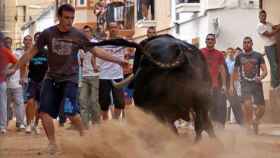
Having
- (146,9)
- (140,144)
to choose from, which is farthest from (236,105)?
(146,9)

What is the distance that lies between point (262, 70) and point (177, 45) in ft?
19.9

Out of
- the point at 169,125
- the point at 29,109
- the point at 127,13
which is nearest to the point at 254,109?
the point at 29,109

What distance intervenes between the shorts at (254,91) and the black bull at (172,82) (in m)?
5.72

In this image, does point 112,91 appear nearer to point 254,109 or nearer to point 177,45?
point 254,109

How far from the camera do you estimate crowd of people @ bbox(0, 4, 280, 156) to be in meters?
9.58

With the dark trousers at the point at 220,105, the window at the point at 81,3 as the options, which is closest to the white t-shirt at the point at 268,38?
the dark trousers at the point at 220,105

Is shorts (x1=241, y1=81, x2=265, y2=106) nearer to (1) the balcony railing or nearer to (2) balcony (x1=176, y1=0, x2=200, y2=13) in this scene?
(2) balcony (x1=176, y1=0, x2=200, y2=13)

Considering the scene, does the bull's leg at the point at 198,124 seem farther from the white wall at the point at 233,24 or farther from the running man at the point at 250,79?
the white wall at the point at 233,24

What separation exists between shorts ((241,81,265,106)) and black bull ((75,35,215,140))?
225 inches

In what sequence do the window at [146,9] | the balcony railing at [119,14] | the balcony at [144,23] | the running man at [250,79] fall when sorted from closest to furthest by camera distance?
the running man at [250,79], the balcony at [144,23], the window at [146,9], the balcony railing at [119,14]

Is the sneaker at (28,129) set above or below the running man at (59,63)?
below

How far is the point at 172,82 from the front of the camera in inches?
317

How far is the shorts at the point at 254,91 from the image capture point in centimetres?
1419

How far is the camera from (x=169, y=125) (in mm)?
8055
